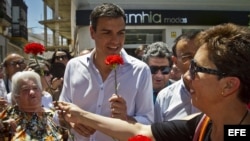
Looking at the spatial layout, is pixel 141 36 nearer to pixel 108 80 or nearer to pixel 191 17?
pixel 191 17

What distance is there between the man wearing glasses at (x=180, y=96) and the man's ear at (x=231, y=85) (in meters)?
1.09

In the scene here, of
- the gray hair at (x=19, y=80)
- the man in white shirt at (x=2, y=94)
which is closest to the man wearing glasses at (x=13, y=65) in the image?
the man in white shirt at (x=2, y=94)

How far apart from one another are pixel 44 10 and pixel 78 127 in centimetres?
2847

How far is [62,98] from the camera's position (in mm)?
3051

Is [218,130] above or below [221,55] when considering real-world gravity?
below

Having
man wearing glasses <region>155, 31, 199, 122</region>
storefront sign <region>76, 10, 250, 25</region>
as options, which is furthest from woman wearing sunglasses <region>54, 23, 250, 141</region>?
storefront sign <region>76, 10, 250, 25</region>

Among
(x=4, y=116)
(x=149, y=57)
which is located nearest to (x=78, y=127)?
(x=4, y=116)

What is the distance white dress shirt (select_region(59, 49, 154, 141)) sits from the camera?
2.87m

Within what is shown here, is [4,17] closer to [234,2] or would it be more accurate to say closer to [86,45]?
[86,45]

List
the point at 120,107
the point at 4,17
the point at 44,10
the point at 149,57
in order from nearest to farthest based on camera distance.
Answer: the point at 120,107
the point at 149,57
the point at 4,17
the point at 44,10

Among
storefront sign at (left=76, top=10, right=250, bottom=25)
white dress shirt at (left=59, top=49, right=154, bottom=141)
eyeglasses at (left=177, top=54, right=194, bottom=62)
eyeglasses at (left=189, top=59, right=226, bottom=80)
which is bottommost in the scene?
storefront sign at (left=76, top=10, right=250, bottom=25)

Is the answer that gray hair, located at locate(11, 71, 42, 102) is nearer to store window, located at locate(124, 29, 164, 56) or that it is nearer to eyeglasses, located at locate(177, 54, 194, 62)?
eyeglasses, located at locate(177, 54, 194, 62)

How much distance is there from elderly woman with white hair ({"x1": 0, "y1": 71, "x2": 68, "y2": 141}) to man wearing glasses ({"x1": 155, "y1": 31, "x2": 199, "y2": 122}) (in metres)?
1.09

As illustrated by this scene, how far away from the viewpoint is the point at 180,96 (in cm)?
309
